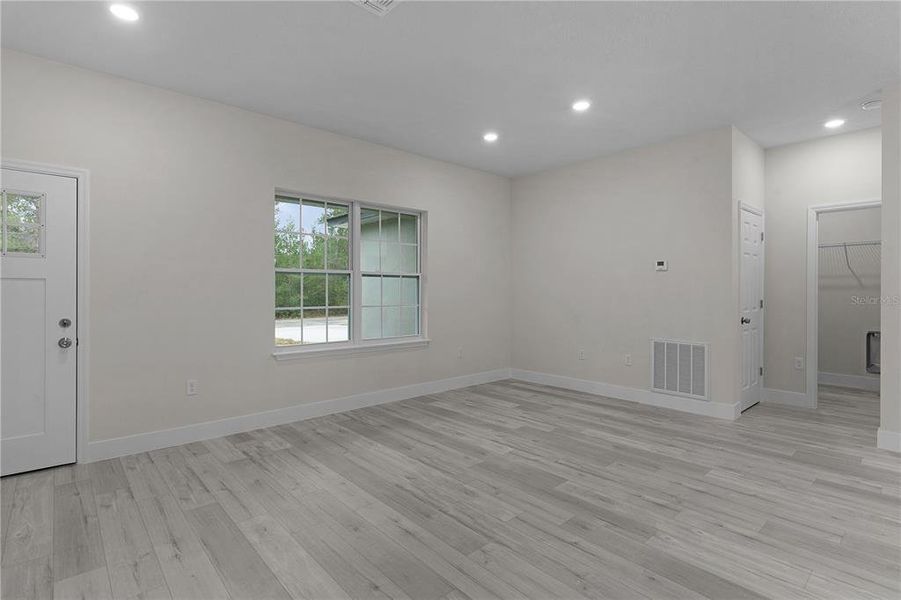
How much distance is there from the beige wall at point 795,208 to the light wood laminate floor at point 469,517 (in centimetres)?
118

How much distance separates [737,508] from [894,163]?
3117mm

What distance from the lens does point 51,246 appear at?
3154 mm

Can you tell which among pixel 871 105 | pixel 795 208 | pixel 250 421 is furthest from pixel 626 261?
pixel 250 421

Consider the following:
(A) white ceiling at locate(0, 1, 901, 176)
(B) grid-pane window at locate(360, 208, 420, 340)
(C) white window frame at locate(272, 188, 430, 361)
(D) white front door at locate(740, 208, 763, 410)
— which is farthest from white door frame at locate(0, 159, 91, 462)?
(D) white front door at locate(740, 208, 763, 410)

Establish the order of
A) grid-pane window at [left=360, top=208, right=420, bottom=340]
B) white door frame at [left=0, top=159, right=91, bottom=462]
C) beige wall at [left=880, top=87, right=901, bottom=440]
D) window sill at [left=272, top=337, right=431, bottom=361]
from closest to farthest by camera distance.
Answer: white door frame at [left=0, top=159, right=91, bottom=462] → beige wall at [left=880, top=87, right=901, bottom=440] → window sill at [left=272, top=337, right=431, bottom=361] → grid-pane window at [left=360, top=208, right=420, bottom=340]

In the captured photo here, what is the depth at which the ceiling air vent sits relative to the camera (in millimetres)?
2480

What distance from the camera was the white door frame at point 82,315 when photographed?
3.24 meters

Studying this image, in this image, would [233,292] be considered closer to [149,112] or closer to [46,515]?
[149,112]

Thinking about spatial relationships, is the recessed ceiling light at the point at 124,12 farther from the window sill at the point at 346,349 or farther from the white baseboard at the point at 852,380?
the white baseboard at the point at 852,380

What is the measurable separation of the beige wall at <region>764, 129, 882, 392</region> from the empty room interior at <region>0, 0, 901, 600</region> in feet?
0.10

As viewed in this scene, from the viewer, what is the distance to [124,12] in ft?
8.58

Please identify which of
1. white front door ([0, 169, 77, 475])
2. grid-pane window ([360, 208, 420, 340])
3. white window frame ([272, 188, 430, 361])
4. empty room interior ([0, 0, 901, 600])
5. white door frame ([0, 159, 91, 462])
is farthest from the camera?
grid-pane window ([360, 208, 420, 340])

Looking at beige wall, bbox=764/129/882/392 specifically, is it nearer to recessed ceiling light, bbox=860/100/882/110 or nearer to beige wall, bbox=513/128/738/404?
recessed ceiling light, bbox=860/100/882/110

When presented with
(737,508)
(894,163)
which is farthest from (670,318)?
(737,508)
